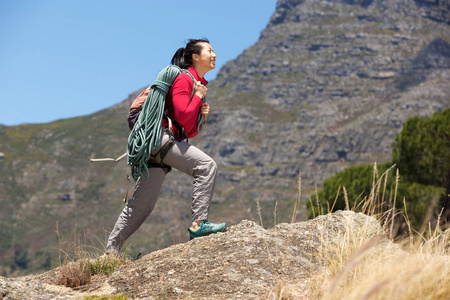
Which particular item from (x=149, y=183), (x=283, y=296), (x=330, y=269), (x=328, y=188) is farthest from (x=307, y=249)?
(x=328, y=188)

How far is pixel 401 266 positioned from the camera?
348cm

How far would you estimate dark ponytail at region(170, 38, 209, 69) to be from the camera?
214 inches

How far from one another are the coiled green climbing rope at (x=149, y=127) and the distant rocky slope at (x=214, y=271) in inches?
35.0

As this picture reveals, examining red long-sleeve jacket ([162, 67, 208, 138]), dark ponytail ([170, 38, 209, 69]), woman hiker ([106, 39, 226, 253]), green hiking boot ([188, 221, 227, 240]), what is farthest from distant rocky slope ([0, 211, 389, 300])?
dark ponytail ([170, 38, 209, 69])

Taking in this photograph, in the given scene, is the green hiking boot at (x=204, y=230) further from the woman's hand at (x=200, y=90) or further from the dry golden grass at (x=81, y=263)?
the woman's hand at (x=200, y=90)

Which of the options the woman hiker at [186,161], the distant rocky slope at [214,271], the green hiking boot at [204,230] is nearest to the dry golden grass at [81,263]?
the distant rocky slope at [214,271]

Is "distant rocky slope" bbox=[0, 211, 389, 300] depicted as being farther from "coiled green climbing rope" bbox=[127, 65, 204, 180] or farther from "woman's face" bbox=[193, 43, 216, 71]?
"woman's face" bbox=[193, 43, 216, 71]

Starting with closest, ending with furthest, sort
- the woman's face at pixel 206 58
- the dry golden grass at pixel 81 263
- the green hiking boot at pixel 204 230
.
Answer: the dry golden grass at pixel 81 263 → the green hiking boot at pixel 204 230 → the woman's face at pixel 206 58

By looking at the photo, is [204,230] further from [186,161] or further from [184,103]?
[184,103]

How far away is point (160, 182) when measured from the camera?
17.0ft

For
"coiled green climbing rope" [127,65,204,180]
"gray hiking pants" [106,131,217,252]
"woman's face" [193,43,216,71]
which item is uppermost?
"woman's face" [193,43,216,71]

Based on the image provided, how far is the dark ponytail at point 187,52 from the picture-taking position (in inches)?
214

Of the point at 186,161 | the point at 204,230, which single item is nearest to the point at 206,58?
the point at 186,161

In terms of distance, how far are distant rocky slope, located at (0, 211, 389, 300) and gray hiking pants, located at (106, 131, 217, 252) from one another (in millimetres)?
400
